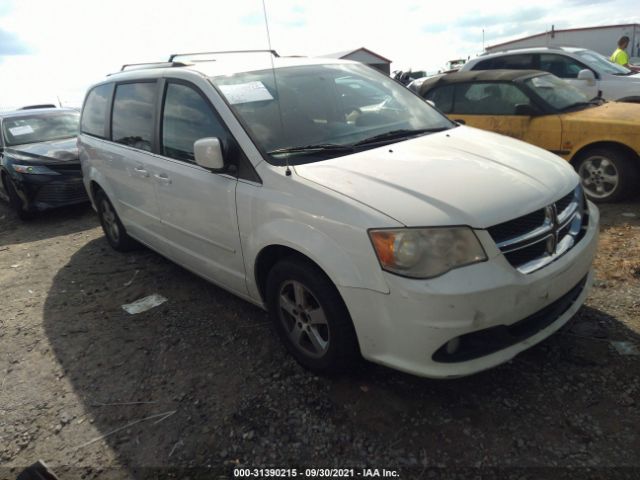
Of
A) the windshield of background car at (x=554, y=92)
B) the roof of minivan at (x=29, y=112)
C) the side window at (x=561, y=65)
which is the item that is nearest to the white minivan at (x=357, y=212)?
the windshield of background car at (x=554, y=92)

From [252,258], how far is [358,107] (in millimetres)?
1265

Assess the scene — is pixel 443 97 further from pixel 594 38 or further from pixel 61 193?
pixel 594 38

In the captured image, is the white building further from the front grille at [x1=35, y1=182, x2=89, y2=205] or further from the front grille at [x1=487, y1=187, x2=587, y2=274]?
the front grille at [x1=487, y1=187, x2=587, y2=274]

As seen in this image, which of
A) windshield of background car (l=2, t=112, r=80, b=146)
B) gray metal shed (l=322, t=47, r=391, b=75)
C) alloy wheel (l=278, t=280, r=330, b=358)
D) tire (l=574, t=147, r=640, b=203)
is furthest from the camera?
gray metal shed (l=322, t=47, r=391, b=75)

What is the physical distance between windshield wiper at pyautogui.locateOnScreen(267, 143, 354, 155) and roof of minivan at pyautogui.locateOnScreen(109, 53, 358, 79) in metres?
0.83

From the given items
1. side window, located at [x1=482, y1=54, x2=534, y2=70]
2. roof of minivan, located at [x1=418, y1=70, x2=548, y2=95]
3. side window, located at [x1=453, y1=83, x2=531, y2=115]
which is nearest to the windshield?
side window, located at [x1=482, y1=54, x2=534, y2=70]

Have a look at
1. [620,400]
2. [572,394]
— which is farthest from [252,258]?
[620,400]

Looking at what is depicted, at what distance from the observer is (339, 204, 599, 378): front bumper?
2.06 metres

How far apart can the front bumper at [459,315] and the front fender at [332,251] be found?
5cm

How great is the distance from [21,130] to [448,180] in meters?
7.55

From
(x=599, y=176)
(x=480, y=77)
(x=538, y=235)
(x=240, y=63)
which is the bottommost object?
(x=599, y=176)

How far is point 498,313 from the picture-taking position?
2.13 metres

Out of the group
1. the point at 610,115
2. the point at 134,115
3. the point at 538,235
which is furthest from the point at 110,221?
the point at 610,115

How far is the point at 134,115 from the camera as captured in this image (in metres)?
3.96
